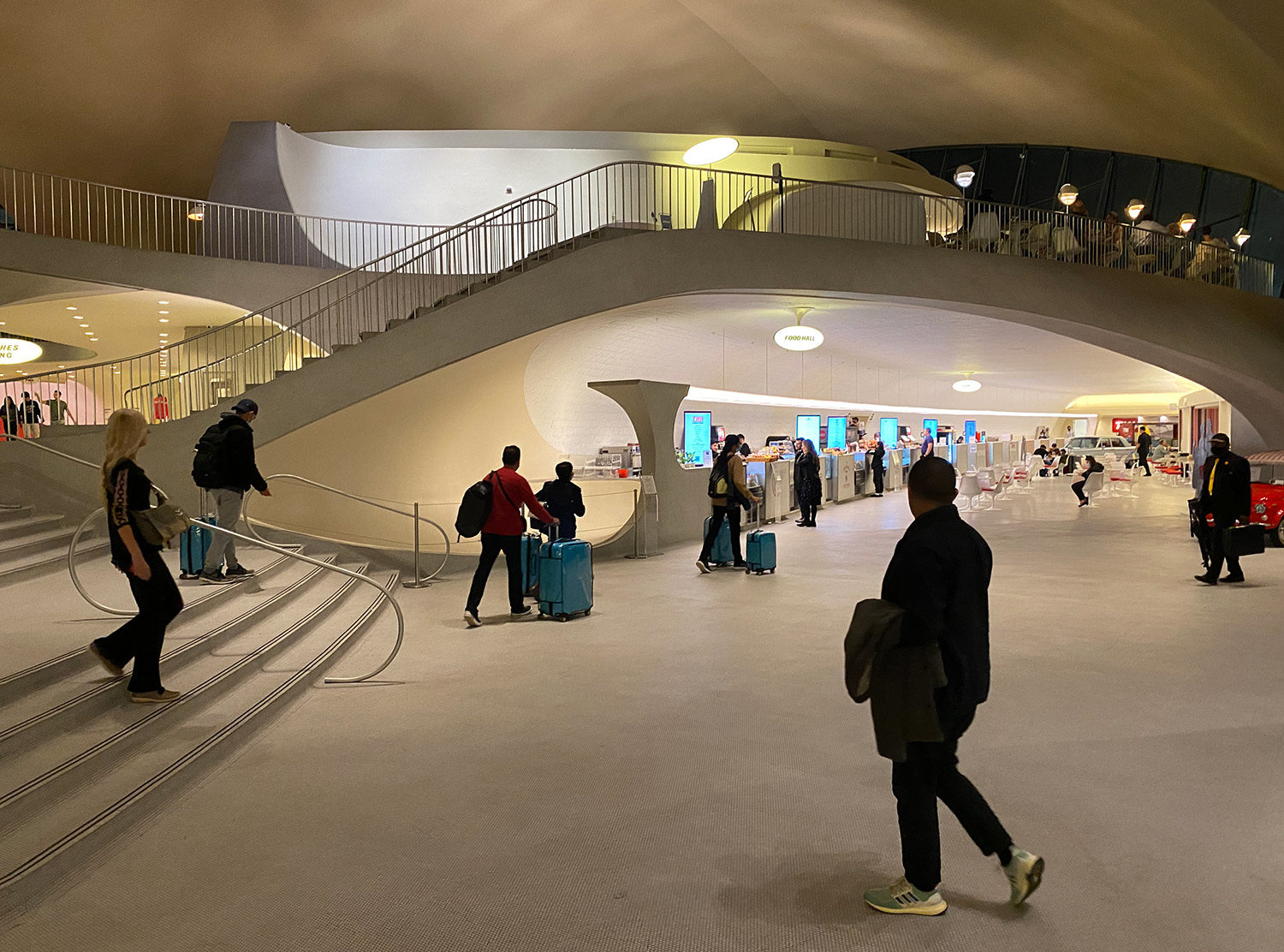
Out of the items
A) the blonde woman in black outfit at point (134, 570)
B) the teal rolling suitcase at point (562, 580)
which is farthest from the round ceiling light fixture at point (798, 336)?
the blonde woman in black outfit at point (134, 570)

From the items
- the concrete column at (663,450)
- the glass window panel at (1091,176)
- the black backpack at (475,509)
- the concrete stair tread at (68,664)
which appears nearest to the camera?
the concrete stair tread at (68,664)

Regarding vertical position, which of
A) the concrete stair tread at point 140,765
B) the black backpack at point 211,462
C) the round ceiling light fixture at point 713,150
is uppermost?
the round ceiling light fixture at point 713,150

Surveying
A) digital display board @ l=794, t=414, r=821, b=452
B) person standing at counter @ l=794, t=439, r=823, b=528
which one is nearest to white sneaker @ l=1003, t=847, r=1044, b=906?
person standing at counter @ l=794, t=439, r=823, b=528

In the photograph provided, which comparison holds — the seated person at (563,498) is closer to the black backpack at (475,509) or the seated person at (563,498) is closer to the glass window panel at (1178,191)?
the black backpack at (475,509)

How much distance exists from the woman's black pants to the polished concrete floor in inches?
28.4

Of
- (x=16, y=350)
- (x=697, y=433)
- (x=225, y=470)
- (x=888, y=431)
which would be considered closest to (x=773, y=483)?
(x=697, y=433)

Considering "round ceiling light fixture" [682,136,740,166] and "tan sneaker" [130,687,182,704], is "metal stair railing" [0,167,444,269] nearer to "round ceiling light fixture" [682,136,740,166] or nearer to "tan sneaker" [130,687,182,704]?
"round ceiling light fixture" [682,136,740,166]

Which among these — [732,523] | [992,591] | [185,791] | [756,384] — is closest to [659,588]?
[732,523]

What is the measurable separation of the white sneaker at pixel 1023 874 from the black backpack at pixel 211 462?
23.4 ft

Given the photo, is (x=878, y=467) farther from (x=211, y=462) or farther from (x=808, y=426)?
(x=211, y=462)

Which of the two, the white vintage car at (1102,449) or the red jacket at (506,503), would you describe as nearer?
the red jacket at (506,503)

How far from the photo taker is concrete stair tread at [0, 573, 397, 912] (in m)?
3.56

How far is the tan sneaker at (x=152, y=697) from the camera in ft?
16.7

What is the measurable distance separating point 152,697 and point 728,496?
6.98m
